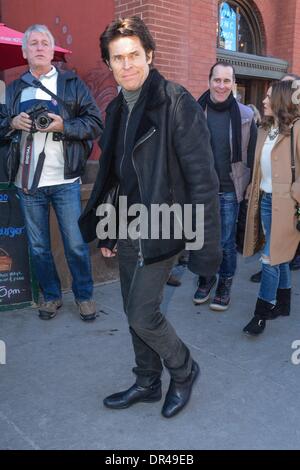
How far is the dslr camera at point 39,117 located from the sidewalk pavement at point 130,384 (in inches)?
64.3

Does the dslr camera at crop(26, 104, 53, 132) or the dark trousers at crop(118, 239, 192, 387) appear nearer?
the dark trousers at crop(118, 239, 192, 387)

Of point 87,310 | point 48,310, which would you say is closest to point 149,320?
point 87,310

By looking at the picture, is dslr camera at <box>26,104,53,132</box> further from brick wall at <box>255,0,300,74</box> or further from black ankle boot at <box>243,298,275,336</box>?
brick wall at <box>255,0,300,74</box>

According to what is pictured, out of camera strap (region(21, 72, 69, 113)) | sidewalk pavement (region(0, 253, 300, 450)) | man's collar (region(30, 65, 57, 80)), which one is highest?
man's collar (region(30, 65, 57, 80))

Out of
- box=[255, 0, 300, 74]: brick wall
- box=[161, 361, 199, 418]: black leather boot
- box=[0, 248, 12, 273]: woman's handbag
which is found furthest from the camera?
box=[255, 0, 300, 74]: brick wall

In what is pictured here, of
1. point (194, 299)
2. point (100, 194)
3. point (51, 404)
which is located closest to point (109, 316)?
point (194, 299)

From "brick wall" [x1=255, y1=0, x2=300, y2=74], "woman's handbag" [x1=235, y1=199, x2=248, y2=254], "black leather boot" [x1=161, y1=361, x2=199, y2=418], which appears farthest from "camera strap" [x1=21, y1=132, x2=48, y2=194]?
"brick wall" [x1=255, y1=0, x2=300, y2=74]

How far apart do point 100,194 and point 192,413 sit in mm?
1400

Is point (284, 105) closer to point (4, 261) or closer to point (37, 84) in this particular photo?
point (37, 84)

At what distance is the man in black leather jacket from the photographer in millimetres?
2402

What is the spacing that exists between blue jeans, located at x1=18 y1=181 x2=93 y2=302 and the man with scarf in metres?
1.14

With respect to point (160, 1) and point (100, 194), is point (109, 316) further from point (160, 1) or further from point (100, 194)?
point (160, 1)
